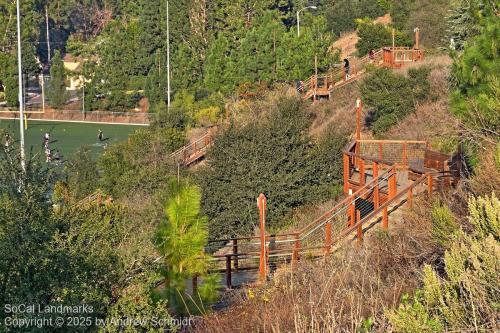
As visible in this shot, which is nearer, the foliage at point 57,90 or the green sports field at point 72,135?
the green sports field at point 72,135

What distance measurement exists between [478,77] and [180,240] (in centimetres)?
619

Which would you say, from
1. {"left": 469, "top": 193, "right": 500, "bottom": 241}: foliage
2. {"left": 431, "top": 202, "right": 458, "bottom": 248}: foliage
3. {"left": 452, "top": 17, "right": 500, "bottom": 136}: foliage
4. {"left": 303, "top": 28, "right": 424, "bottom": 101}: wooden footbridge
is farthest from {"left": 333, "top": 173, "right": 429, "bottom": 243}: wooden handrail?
{"left": 303, "top": 28, "right": 424, "bottom": 101}: wooden footbridge

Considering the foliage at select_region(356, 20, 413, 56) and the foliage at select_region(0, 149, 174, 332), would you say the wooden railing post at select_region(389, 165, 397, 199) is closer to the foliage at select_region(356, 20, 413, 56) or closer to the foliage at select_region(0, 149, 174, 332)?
the foliage at select_region(0, 149, 174, 332)

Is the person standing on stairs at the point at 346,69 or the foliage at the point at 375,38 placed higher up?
the foliage at the point at 375,38

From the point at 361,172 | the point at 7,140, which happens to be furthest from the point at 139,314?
the point at 361,172

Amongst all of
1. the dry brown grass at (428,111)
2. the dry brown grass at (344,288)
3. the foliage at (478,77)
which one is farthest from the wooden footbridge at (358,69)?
the dry brown grass at (344,288)

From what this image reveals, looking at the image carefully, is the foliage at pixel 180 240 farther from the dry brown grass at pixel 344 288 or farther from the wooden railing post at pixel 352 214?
the wooden railing post at pixel 352 214

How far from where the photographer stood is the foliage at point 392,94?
97.2 feet

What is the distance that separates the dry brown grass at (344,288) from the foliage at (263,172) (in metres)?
11.6

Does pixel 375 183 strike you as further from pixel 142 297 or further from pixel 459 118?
pixel 142 297

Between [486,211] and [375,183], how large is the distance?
885 centimetres

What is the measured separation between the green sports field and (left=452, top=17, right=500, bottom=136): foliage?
30.8 meters

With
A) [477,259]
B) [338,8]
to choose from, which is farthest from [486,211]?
[338,8]

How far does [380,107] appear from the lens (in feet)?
99.6
